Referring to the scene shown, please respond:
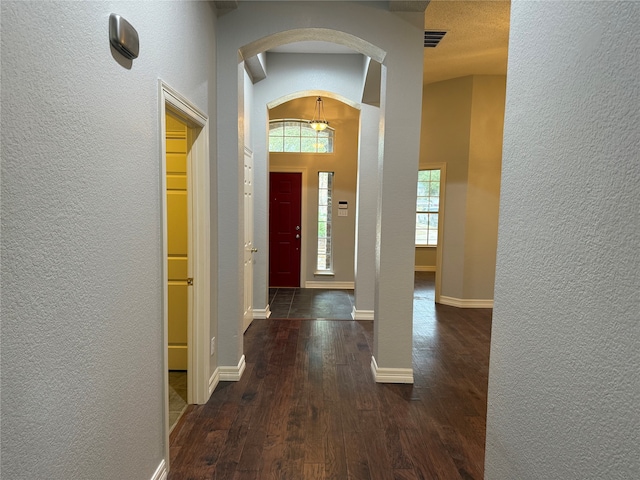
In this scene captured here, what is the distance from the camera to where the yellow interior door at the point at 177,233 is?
3.61 meters

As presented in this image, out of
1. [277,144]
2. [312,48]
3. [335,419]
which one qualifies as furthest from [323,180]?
[335,419]

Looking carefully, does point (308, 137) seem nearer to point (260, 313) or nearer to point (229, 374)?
point (260, 313)

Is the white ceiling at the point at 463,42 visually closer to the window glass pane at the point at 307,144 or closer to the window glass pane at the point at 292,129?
the window glass pane at the point at 307,144

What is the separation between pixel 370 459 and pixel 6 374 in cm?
205

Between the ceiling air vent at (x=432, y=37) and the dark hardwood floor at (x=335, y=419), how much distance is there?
346 centimetres

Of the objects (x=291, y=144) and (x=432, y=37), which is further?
(x=291, y=144)

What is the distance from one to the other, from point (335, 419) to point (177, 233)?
6.68 feet

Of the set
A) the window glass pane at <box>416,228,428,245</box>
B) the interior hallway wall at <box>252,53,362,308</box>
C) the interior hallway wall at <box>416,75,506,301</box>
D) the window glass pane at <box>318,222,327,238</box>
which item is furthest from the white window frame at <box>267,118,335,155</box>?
the window glass pane at <box>416,228,428,245</box>

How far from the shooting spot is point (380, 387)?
3.48 meters

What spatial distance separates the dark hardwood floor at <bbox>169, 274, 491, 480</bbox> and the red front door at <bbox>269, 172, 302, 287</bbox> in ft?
10.5

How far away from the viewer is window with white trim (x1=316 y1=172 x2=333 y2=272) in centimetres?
766

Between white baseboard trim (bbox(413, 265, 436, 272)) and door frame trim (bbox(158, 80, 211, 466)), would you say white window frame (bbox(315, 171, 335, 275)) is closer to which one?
white baseboard trim (bbox(413, 265, 436, 272))

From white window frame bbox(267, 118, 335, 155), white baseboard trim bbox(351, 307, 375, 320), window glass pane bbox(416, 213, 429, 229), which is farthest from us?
window glass pane bbox(416, 213, 429, 229)

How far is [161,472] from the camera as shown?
2.21 meters
